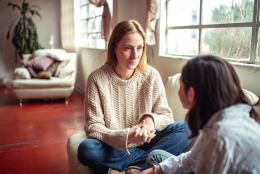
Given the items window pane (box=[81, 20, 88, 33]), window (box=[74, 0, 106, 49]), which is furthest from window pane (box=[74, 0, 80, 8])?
window pane (box=[81, 20, 88, 33])

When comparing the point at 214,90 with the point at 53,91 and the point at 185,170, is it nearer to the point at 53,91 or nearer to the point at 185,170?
the point at 185,170

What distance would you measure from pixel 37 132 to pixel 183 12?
6.82 ft

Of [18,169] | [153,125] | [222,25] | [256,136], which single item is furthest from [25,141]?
[256,136]

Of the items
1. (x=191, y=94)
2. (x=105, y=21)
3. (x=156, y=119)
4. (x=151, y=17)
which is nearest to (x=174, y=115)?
(x=156, y=119)

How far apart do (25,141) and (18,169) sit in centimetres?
60

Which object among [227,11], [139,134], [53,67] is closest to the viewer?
[139,134]

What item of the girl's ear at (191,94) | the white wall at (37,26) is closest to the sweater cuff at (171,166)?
the girl's ear at (191,94)

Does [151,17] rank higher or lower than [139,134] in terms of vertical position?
higher

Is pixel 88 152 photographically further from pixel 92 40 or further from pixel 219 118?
pixel 92 40

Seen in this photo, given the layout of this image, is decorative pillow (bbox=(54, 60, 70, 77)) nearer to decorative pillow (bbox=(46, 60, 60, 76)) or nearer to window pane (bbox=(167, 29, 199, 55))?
decorative pillow (bbox=(46, 60, 60, 76))

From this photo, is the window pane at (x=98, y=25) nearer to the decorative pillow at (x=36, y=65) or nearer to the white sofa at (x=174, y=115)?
the decorative pillow at (x=36, y=65)

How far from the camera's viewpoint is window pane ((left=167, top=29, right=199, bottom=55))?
85.3 inches

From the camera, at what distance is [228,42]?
1810 mm

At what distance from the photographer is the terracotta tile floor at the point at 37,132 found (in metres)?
2.01
